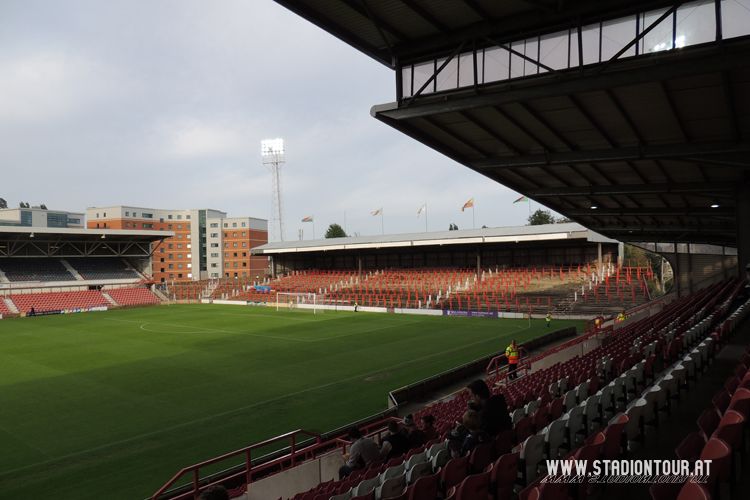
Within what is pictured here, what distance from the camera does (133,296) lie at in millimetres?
59562

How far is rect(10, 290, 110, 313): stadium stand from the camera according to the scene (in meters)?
51.1

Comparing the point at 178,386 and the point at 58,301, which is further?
the point at 58,301

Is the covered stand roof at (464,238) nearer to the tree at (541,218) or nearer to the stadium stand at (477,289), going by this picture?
the stadium stand at (477,289)

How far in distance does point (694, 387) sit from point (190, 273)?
328 feet

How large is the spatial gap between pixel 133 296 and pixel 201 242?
147 feet

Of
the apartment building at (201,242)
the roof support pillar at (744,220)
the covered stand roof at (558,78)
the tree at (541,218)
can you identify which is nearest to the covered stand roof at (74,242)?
the apartment building at (201,242)

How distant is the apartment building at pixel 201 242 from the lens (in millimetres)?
95688

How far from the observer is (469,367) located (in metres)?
19.6

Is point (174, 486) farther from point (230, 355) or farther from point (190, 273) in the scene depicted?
point (190, 273)

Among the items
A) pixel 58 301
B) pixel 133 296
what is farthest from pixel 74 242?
pixel 133 296

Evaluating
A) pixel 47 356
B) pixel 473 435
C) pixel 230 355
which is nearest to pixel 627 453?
pixel 473 435

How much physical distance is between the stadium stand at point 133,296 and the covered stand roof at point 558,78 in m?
54.2

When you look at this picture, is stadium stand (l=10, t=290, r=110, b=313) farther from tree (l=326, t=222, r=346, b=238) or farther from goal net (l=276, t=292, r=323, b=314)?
tree (l=326, t=222, r=346, b=238)

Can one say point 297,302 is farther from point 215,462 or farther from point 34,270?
point 215,462
